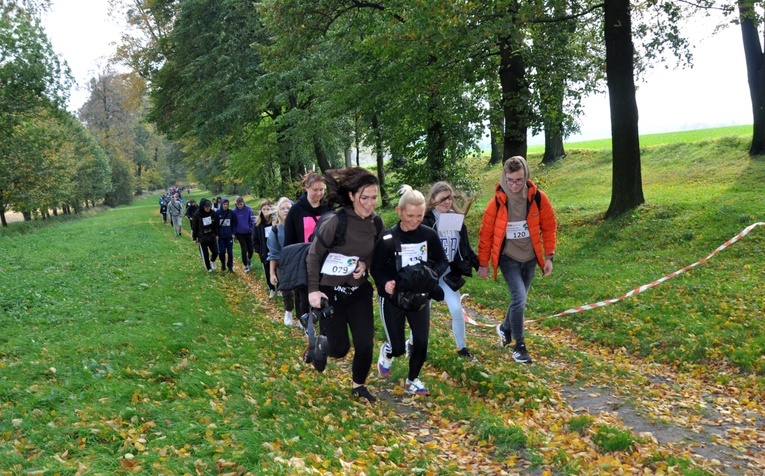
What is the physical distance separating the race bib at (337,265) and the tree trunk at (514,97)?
11.6 m

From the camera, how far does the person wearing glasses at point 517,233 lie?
261 inches

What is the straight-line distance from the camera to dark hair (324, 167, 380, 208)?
16.5 ft

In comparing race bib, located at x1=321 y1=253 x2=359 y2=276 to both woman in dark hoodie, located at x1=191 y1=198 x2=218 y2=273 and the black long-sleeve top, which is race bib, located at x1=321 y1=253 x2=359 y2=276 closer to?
the black long-sleeve top

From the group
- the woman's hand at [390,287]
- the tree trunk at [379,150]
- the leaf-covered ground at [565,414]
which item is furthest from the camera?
the tree trunk at [379,150]

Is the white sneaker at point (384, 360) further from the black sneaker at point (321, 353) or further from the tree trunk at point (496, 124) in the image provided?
the tree trunk at point (496, 124)

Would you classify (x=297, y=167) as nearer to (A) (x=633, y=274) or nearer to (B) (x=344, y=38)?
(B) (x=344, y=38)

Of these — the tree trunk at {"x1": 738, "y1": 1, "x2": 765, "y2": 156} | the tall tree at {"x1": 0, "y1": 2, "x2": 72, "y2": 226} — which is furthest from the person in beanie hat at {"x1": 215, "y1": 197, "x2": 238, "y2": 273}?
the tall tree at {"x1": 0, "y1": 2, "x2": 72, "y2": 226}

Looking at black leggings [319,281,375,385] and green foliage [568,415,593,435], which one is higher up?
black leggings [319,281,375,385]

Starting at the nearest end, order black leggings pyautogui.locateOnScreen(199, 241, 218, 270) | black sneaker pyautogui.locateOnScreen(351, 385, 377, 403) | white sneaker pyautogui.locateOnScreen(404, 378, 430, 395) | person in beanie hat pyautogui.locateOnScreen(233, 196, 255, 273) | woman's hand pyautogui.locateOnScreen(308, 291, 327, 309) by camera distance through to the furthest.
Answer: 1. woman's hand pyautogui.locateOnScreen(308, 291, 327, 309)
2. black sneaker pyautogui.locateOnScreen(351, 385, 377, 403)
3. white sneaker pyautogui.locateOnScreen(404, 378, 430, 395)
4. person in beanie hat pyautogui.locateOnScreen(233, 196, 255, 273)
5. black leggings pyautogui.locateOnScreen(199, 241, 218, 270)

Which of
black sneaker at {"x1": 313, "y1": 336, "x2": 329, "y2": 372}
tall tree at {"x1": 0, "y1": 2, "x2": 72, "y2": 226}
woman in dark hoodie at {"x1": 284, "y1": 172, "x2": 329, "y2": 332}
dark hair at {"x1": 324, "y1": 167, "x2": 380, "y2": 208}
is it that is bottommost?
black sneaker at {"x1": 313, "y1": 336, "x2": 329, "y2": 372}

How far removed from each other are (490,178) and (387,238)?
27.2 m

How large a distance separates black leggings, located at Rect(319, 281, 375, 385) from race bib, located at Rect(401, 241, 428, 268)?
1.52ft

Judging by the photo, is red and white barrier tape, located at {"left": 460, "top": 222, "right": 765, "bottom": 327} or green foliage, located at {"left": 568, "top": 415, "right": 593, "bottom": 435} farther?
red and white barrier tape, located at {"left": 460, "top": 222, "right": 765, "bottom": 327}

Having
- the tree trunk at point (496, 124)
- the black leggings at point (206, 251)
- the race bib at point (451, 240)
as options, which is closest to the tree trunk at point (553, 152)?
the tree trunk at point (496, 124)
